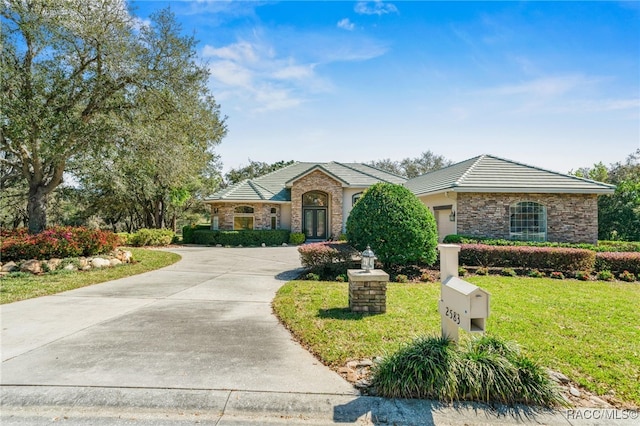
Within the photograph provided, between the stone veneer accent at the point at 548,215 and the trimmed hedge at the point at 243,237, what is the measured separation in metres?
11.4

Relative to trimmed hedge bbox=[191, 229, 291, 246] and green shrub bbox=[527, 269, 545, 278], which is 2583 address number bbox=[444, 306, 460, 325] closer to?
green shrub bbox=[527, 269, 545, 278]

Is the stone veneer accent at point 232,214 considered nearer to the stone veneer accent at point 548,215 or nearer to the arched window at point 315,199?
the arched window at point 315,199

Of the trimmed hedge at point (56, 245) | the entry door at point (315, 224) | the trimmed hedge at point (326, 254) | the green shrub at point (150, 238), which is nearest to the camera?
the trimmed hedge at point (56, 245)

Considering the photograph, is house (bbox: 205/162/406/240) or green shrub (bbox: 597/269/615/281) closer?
green shrub (bbox: 597/269/615/281)

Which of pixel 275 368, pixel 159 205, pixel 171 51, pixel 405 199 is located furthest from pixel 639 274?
pixel 159 205

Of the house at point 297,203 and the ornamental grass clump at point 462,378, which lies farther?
the house at point 297,203

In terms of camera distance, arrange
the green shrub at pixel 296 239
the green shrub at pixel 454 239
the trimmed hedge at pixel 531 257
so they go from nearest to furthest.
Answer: the trimmed hedge at pixel 531 257
the green shrub at pixel 454 239
the green shrub at pixel 296 239

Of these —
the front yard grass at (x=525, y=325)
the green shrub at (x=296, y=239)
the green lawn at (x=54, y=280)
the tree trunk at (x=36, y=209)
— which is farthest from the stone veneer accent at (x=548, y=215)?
the tree trunk at (x=36, y=209)

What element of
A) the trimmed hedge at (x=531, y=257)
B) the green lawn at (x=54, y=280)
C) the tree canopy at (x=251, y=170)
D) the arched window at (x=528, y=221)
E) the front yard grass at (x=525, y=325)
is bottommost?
the front yard grass at (x=525, y=325)

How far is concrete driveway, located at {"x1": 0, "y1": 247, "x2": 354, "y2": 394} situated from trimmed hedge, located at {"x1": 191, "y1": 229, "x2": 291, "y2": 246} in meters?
13.0

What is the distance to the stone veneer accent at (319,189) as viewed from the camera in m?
22.6

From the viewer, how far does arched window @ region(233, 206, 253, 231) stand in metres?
22.1

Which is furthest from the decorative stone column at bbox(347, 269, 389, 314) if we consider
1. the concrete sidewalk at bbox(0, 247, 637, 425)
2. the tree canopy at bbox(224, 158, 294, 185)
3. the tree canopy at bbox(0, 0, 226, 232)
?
the tree canopy at bbox(224, 158, 294, 185)

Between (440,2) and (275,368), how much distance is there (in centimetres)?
866
